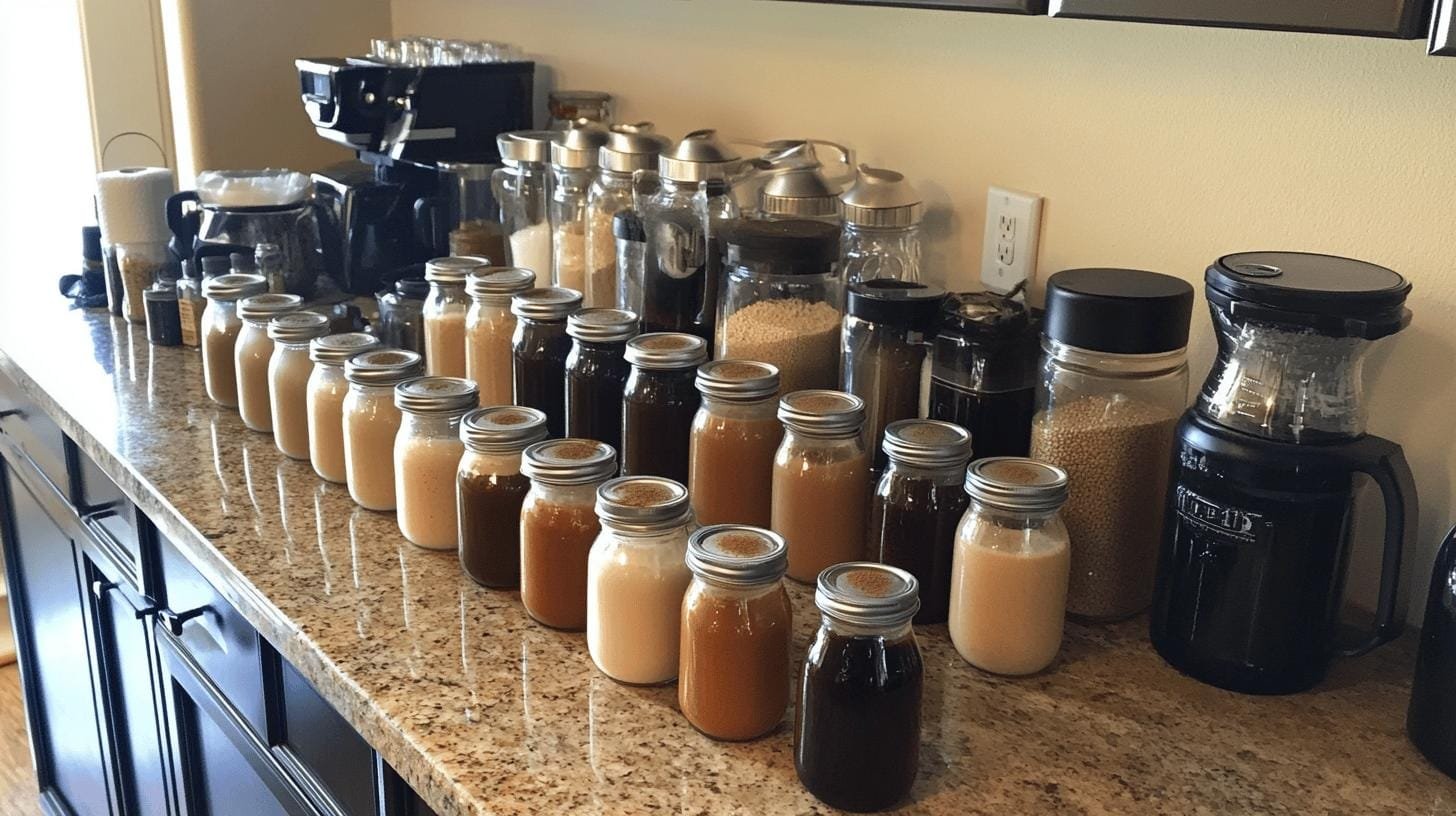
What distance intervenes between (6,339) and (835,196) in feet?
4.59

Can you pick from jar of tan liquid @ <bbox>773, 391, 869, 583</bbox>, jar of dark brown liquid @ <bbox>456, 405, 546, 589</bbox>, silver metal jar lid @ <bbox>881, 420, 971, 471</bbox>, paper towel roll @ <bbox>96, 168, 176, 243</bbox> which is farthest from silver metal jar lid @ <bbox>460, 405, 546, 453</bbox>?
paper towel roll @ <bbox>96, 168, 176, 243</bbox>

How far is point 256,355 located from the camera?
156 cm

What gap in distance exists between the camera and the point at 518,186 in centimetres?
180

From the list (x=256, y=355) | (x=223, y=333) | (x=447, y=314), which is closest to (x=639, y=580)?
(x=447, y=314)

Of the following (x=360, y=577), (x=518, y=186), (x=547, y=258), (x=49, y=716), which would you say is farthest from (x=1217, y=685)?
(x=49, y=716)

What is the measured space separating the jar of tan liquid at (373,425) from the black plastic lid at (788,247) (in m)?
0.39

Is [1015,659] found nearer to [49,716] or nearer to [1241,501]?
[1241,501]

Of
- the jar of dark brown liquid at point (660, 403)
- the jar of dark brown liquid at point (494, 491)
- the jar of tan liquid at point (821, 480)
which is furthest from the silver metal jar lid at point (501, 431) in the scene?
the jar of tan liquid at point (821, 480)

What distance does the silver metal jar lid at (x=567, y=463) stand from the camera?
1.06 meters

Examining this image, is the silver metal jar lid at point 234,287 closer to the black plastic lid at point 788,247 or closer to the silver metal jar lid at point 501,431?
the silver metal jar lid at point 501,431

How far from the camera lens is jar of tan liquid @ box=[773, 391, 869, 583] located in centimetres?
112

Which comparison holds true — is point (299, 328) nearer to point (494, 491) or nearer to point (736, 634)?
point (494, 491)

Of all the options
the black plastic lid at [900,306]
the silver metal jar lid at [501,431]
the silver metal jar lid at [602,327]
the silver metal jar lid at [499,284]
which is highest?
the black plastic lid at [900,306]

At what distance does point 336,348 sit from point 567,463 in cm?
46
